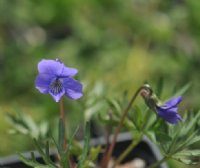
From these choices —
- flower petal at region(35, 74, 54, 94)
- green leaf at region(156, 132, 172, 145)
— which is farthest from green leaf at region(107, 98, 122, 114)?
flower petal at region(35, 74, 54, 94)

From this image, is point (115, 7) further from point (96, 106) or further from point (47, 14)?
point (96, 106)

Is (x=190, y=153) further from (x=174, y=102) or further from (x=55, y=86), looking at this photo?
(x=55, y=86)

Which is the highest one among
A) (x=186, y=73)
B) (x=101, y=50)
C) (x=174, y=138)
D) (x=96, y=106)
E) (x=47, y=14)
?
(x=47, y=14)

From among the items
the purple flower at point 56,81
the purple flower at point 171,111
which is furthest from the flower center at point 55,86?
the purple flower at point 171,111

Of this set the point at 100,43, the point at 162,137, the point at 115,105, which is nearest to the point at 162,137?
the point at 162,137

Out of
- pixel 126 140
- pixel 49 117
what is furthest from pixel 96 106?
pixel 49 117

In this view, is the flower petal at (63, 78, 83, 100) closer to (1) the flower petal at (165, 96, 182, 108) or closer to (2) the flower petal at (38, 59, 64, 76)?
(2) the flower petal at (38, 59, 64, 76)
